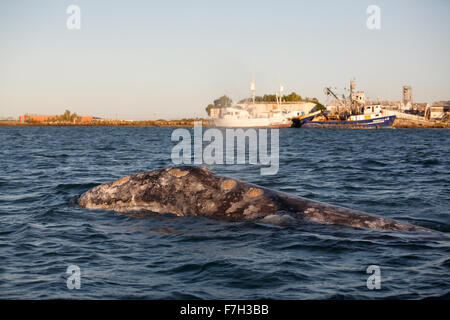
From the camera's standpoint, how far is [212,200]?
29.0 feet

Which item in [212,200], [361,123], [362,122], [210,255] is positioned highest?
[362,122]

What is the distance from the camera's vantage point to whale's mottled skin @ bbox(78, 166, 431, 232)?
834cm

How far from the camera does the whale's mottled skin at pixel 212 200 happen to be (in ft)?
27.4

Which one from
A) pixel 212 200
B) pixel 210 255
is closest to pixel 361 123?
pixel 212 200

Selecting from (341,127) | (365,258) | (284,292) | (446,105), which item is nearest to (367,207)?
(365,258)

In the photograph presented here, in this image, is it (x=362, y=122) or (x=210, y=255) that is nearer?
(x=210, y=255)

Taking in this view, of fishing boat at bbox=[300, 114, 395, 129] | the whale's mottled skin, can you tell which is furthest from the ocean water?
fishing boat at bbox=[300, 114, 395, 129]

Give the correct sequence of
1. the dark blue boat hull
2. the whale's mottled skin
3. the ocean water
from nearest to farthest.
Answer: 1. the ocean water
2. the whale's mottled skin
3. the dark blue boat hull

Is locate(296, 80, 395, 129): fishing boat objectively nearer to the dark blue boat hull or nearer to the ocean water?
the dark blue boat hull

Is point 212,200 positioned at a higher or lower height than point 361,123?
lower

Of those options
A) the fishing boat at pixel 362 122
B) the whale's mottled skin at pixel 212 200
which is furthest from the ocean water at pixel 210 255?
the fishing boat at pixel 362 122

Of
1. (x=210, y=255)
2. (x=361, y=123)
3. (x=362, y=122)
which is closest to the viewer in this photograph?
(x=210, y=255)

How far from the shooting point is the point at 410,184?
47.2 ft

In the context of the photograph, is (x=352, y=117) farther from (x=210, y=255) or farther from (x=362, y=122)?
(x=210, y=255)
